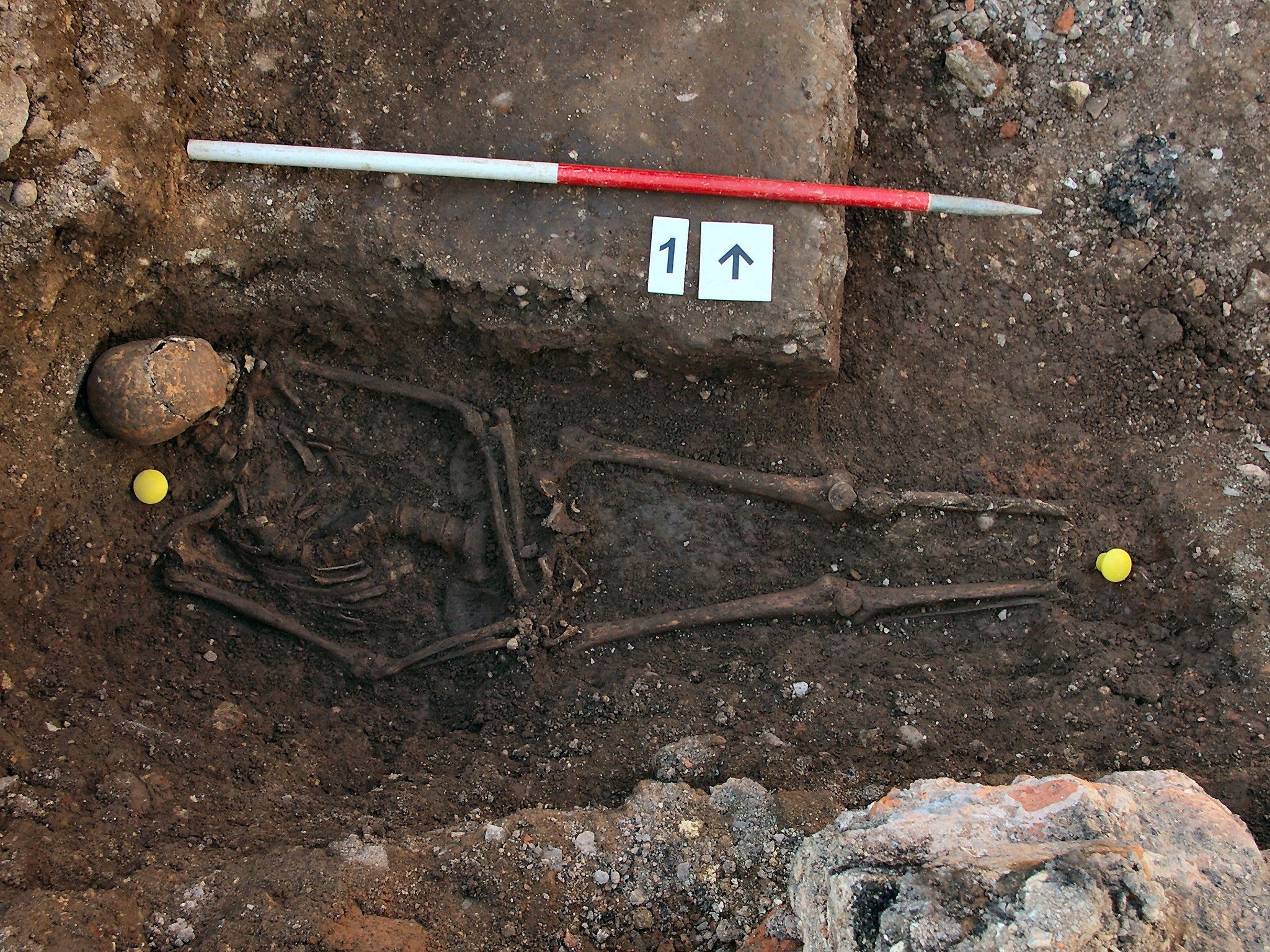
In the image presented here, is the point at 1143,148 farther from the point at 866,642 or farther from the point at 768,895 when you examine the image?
the point at 768,895

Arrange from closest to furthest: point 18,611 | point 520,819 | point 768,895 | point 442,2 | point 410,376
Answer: point 768,895
point 520,819
point 18,611
point 442,2
point 410,376

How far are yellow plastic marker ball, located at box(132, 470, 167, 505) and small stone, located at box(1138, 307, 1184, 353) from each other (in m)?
4.13

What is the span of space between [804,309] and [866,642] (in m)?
1.36

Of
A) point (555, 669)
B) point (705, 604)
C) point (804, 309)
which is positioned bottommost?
point (555, 669)

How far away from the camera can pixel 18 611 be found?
3.33m

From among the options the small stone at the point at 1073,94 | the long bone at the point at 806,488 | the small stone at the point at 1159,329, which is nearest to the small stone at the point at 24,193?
the long bone at the point at 806,488

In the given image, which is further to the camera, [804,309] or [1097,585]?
[1097,585]

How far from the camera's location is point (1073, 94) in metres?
3.99

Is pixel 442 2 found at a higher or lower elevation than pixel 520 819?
higher

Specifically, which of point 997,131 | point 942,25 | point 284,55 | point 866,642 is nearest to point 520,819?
point 866,642

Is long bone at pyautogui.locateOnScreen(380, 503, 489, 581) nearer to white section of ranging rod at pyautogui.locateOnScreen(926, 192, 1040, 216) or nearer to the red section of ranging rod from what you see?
the red section of ranging rod

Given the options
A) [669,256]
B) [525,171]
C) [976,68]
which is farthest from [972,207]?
[525,171]

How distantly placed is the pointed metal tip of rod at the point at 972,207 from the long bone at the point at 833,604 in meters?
1.48

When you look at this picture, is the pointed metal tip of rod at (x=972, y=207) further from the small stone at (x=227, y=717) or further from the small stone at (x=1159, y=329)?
the small stone at (x=227, y=717)
